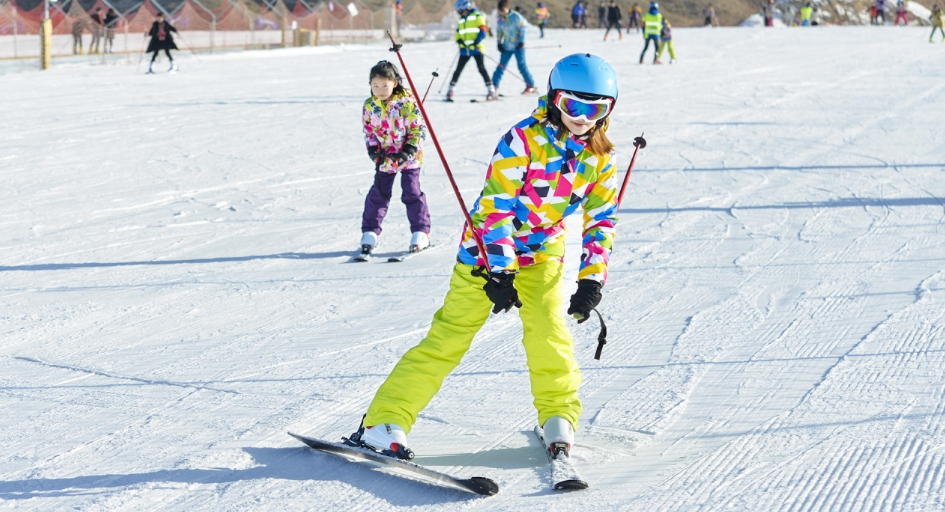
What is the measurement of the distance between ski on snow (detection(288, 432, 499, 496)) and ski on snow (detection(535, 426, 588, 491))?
0.69ft

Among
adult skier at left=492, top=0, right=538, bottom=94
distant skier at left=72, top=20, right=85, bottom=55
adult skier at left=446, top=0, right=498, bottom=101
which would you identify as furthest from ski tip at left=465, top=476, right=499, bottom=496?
distant skier at left=72, top=20, right=85, bottom=55

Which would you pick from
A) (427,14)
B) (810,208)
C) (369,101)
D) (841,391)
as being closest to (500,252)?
(841,391)

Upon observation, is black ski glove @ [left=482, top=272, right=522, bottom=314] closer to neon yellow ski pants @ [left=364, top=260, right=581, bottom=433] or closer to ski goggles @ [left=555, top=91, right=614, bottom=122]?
neon yellow ski pants @ [left=364, top=260, right=581, bottom=433]

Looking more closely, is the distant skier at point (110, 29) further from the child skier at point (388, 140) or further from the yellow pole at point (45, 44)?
the child skier at point (388, 140)

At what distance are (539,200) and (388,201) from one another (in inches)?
152

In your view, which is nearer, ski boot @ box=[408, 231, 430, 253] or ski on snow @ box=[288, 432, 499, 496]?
ski on snow @ box=[288, 432, 499, 496]

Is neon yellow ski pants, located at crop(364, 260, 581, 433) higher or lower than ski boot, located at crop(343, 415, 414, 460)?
higher

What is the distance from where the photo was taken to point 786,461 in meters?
3.79

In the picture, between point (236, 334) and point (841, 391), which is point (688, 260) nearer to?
point (841, 391)

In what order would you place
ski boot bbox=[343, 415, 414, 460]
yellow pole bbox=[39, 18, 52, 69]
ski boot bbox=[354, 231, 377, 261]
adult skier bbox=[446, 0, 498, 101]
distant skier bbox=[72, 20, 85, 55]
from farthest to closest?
distant skier bbox=[72, 20, 85, 55] < yellow pole bbox=[39, 18, 52, 69] < adult skier bbox=[446, 0, 498, 101] < ski boot bbox=[354, 231, 377, 261] < ski boot bbox=[343, 415, 414, 460]

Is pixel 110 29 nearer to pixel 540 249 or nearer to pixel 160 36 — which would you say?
pixel 160 36

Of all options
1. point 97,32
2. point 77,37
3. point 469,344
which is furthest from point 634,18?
point 469,344

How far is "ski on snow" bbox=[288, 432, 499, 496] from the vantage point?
3.48 meters

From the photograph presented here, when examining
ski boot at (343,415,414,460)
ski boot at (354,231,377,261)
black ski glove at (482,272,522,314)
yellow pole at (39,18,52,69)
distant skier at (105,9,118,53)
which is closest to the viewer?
black ski glove at (482,272,522,314)
